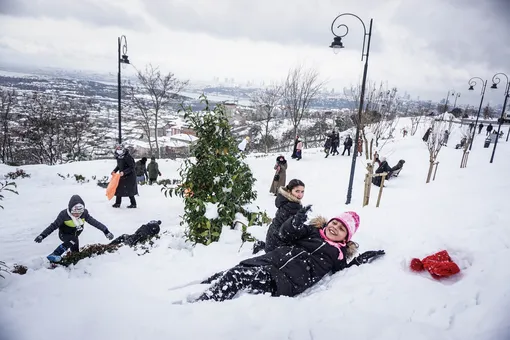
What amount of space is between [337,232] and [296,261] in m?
0.78

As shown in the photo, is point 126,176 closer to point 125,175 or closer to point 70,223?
point 125,175

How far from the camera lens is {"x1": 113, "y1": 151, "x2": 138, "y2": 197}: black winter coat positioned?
8000 mm

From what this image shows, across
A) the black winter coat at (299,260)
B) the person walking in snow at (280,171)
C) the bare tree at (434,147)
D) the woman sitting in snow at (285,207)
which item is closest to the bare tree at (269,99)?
the bare tree at (434,147)

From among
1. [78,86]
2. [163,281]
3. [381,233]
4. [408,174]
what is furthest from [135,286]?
[78,86]

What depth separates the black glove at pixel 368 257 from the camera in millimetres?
4258

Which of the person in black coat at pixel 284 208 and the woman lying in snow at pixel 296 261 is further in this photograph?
the person in black coat at pixel 284 208

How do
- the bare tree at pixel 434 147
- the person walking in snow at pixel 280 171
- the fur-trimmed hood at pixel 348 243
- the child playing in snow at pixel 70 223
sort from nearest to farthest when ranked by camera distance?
the fur-trimmed hood at pixel 348 243 → the child playing in snow at pixel 70 223 → the person walking in snow at pixel 280 171 → the bare tree at pixel 434 147

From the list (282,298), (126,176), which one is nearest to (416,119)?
(126,176)

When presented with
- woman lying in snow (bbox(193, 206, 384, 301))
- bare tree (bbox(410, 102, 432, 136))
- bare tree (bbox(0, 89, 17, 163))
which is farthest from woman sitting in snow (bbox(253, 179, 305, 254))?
bare tree (bbox(410, 102, 432, 136))

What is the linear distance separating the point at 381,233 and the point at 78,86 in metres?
50.8

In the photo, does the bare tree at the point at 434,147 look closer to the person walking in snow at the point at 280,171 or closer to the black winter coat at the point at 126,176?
the person walking in snow at the point at 280,171

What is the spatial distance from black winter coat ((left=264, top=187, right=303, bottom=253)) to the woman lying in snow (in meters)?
0.24

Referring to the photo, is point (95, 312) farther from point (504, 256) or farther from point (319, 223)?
point (504, 256)

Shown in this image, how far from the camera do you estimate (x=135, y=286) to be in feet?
10.9
